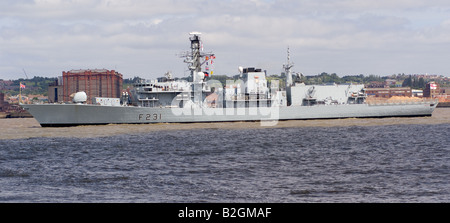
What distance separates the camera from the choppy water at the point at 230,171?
13250mm

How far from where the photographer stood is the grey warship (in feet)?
150

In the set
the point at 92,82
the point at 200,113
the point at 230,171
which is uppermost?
the point at 92,82

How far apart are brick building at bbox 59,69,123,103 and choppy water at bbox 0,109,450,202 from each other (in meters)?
88.0

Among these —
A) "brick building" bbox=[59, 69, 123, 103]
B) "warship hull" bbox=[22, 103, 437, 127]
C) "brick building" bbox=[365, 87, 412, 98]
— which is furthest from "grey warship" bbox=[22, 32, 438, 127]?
"brick building" bbox=[365, 87, 412, 98]

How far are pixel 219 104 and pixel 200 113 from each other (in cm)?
299

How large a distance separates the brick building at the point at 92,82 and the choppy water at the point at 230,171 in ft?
289

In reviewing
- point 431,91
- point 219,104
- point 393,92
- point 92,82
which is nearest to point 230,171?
point 219,104

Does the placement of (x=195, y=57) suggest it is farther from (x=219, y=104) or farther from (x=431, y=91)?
(x=431, y=91)

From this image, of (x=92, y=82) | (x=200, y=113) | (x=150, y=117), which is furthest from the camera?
(x=92, y=82)

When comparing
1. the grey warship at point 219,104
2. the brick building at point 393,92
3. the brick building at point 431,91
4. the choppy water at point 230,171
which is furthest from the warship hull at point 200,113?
the brick building at point 431,91

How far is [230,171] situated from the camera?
17.5 meters

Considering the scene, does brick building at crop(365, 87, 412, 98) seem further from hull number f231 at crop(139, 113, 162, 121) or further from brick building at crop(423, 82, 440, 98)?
hull number f231 at crop(139, 113, 162, 121)

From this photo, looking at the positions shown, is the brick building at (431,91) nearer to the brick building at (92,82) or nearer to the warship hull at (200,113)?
the warship hull at (200,113)
